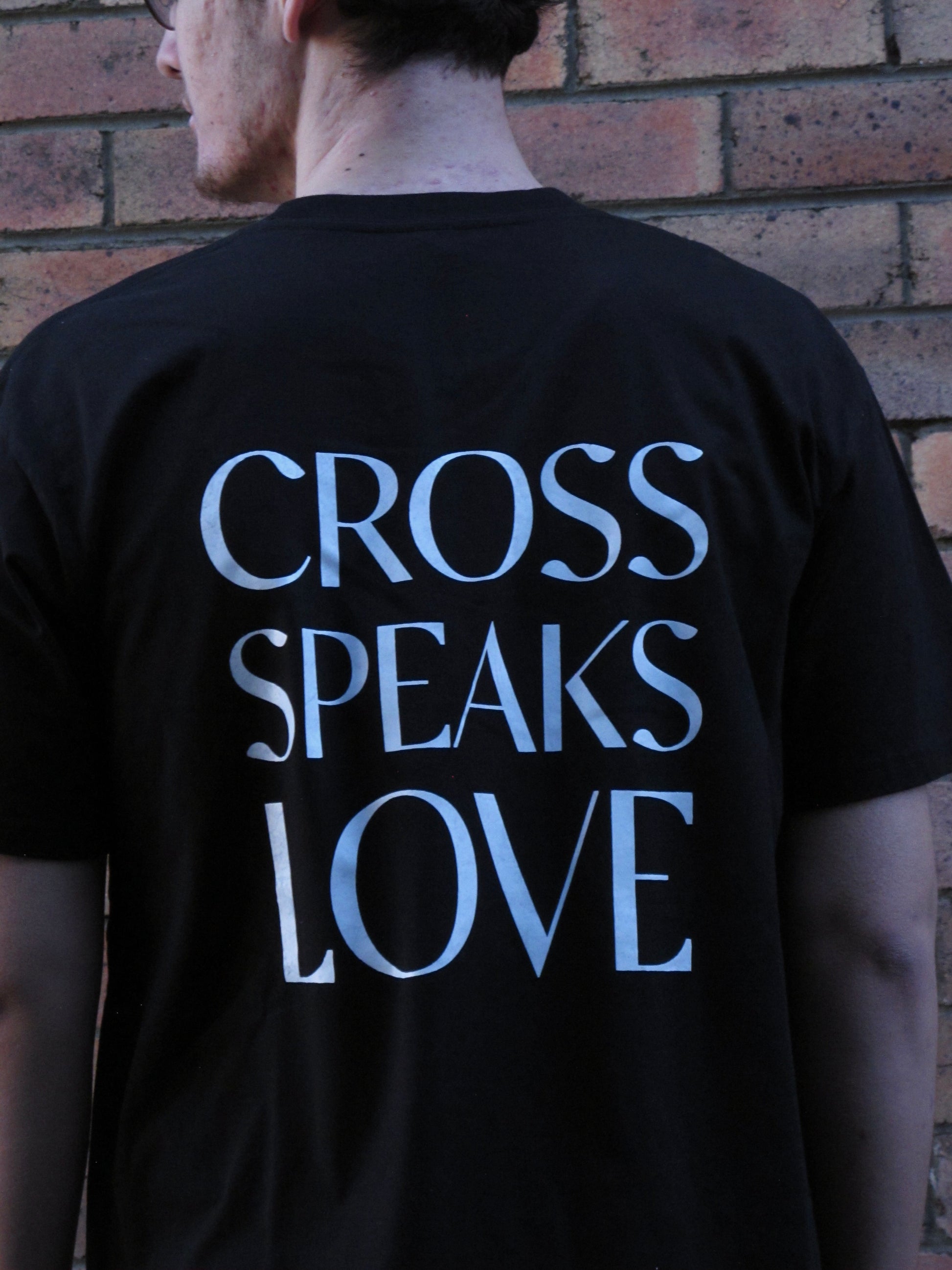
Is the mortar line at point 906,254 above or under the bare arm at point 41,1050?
above

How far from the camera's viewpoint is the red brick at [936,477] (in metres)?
1.33

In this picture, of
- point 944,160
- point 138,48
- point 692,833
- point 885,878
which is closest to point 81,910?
point 692,833

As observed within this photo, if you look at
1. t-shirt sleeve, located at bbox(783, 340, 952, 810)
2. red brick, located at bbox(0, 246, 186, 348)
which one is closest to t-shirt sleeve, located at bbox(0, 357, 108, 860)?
t-shirt sleeve, located at bbox(783, 340, 952, 810)

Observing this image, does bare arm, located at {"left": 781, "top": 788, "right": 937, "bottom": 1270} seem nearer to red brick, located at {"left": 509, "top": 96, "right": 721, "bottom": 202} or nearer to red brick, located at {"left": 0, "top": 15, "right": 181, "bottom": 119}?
red brick, located at {"left": 509, "top": 96, "right": 721, "bottom": 202}

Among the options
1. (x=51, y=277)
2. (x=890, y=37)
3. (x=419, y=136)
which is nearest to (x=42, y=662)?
(x=419, y=136)

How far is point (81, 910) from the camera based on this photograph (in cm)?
82

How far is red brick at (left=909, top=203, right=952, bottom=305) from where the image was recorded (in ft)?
4.34

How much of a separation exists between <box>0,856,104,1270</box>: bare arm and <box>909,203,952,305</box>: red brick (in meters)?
1.08

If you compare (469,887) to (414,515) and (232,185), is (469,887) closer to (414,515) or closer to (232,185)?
(414,515)

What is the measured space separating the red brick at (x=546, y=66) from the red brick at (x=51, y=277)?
17.4 inches

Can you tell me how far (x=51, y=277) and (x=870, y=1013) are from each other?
1.20 meters

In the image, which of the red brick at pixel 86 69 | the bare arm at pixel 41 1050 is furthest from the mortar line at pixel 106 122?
the bare arm at pixel 41 1050

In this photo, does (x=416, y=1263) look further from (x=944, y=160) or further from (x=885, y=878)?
(x=944, y=160)

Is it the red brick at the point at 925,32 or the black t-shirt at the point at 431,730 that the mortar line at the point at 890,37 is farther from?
the black t-shirt at the point at 431,730
